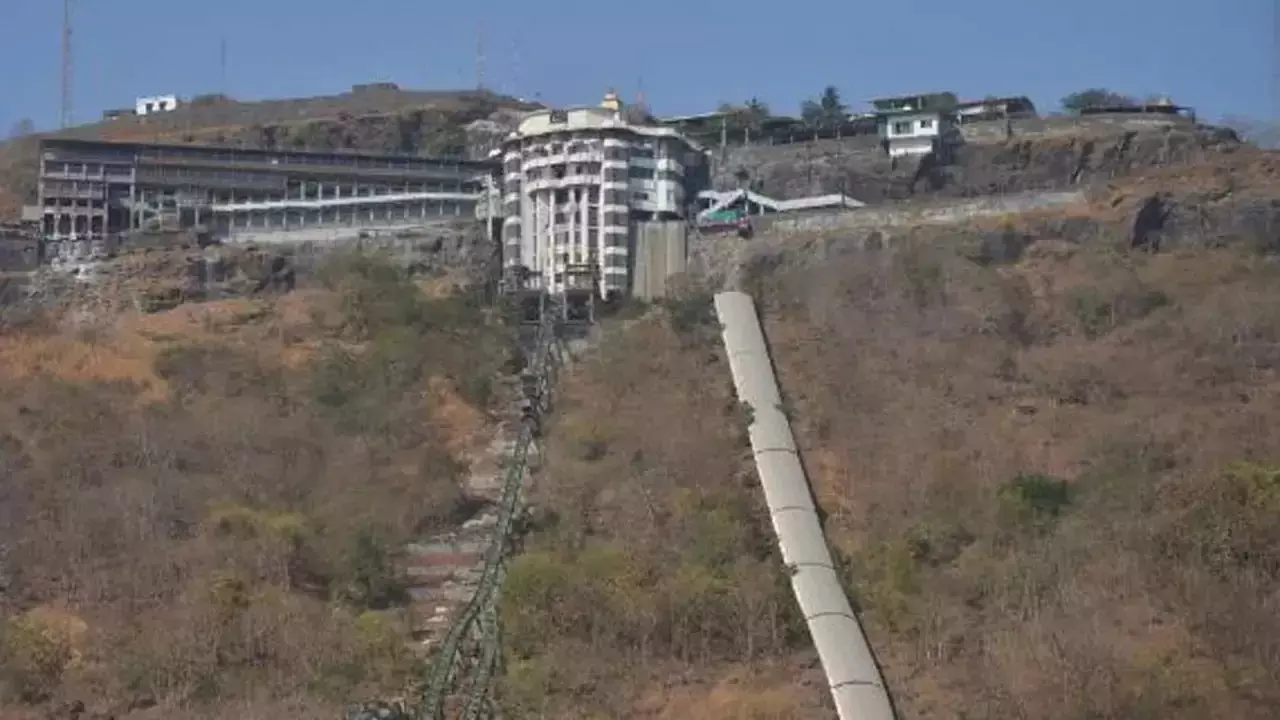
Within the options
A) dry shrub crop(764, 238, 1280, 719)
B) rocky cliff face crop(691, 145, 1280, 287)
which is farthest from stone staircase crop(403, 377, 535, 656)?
rocky cliff face crop(691, 145, 1280, 287)

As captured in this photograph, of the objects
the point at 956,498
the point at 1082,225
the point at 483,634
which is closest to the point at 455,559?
the point at 483,634

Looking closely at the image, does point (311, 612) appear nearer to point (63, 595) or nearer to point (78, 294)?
point (63, 595)

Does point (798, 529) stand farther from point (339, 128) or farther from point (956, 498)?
point (339, 128)

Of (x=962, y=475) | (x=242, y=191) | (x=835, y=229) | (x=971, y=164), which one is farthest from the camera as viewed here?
(x=242, y=191)

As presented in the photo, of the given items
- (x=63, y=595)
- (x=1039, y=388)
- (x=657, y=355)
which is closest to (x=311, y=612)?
(x=63, y=595)

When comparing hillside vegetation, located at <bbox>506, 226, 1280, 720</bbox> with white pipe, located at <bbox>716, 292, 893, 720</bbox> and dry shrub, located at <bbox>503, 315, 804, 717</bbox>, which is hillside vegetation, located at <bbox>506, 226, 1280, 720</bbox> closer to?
dry shrub, located at <bbox>503, 315, 804, 717</bbox>
